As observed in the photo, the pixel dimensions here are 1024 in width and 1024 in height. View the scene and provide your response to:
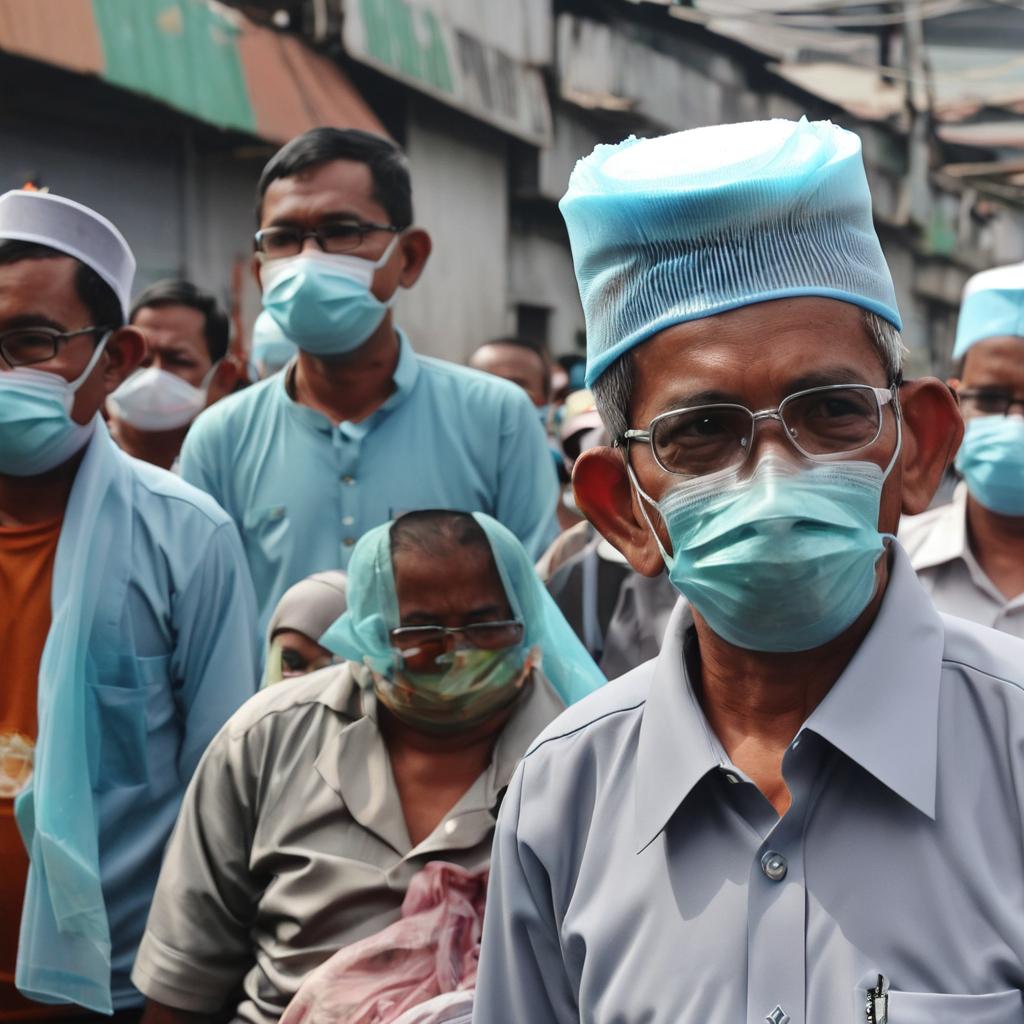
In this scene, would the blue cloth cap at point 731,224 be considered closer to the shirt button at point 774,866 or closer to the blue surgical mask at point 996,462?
the shirt button at point 774,866

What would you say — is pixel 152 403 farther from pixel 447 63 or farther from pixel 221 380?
pixel 447 63

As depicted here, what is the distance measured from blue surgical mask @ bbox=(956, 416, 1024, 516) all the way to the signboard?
8.75 metres

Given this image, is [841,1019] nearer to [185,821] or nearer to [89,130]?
[185,821]

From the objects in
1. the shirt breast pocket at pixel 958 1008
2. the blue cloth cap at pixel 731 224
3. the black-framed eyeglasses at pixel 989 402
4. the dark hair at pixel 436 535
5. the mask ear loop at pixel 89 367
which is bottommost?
the dark hair at pixel 436 535

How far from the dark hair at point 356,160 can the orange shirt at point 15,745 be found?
1.50 metres

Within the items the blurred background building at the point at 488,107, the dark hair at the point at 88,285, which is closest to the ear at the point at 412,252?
the dark hair at the point at 88,285

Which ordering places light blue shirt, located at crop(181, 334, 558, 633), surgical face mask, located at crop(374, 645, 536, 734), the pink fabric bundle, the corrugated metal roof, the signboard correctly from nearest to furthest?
the pink fabric bundle, surgical face mask, located at crop(374, 645, 536, 734), light blue shirt, located at crop(181, 334, 558, 633), the corrugated metal roof, the signboard

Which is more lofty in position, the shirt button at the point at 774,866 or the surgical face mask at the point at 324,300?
the surgical face mask at the point at 324,300

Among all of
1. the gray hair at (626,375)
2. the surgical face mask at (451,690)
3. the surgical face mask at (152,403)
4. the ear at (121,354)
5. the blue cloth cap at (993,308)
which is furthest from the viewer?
the surgical face mask at (152,403)

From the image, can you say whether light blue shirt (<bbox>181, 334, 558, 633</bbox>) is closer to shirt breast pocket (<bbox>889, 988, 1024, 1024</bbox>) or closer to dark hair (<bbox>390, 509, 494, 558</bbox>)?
dark hair (<bbox>390, 509, 494, 558</bbox>)

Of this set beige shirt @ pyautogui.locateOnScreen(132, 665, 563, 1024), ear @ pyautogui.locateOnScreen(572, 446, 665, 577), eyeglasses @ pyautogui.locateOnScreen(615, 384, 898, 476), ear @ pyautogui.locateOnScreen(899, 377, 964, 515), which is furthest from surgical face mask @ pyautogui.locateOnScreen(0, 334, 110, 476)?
ear @ pyautogui.locateOnScreen(899, 377, 964, 515)

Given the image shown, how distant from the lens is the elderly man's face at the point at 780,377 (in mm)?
1646

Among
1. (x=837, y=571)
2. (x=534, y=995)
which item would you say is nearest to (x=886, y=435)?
(x=837, y=571)

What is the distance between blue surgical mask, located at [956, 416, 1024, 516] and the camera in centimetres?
389
